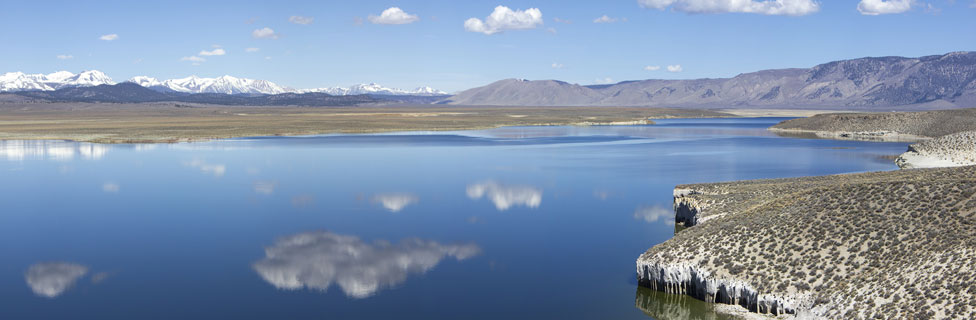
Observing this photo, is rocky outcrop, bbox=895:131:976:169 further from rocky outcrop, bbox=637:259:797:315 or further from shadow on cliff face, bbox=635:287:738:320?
shadow on cliff face, bbox=635:287:738:320

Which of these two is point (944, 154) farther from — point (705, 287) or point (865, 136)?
point (865, 136)

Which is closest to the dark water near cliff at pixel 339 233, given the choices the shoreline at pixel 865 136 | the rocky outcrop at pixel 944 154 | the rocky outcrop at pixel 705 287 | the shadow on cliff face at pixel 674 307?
the shadow on cliff face at pixel 674 307

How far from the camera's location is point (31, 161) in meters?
68.6

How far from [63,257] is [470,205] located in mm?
19556

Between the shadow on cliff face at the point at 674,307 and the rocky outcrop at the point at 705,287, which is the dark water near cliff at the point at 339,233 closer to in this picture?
the shadow on cliff face at the point at 674,307

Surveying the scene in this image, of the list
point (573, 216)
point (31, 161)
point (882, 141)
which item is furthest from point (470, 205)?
point (882, 141)

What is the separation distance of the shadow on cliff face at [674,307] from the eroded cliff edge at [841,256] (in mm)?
277

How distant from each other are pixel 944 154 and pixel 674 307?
4880cm

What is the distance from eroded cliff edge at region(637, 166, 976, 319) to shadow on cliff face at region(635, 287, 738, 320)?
277 millimetres

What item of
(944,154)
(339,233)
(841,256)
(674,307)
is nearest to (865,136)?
(944,154)

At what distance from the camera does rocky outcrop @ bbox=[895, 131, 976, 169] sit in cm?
5862

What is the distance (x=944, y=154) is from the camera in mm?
61844

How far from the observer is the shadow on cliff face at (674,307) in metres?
22.5

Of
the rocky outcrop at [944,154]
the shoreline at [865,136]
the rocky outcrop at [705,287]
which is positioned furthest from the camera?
the shoreline at [865,136]
